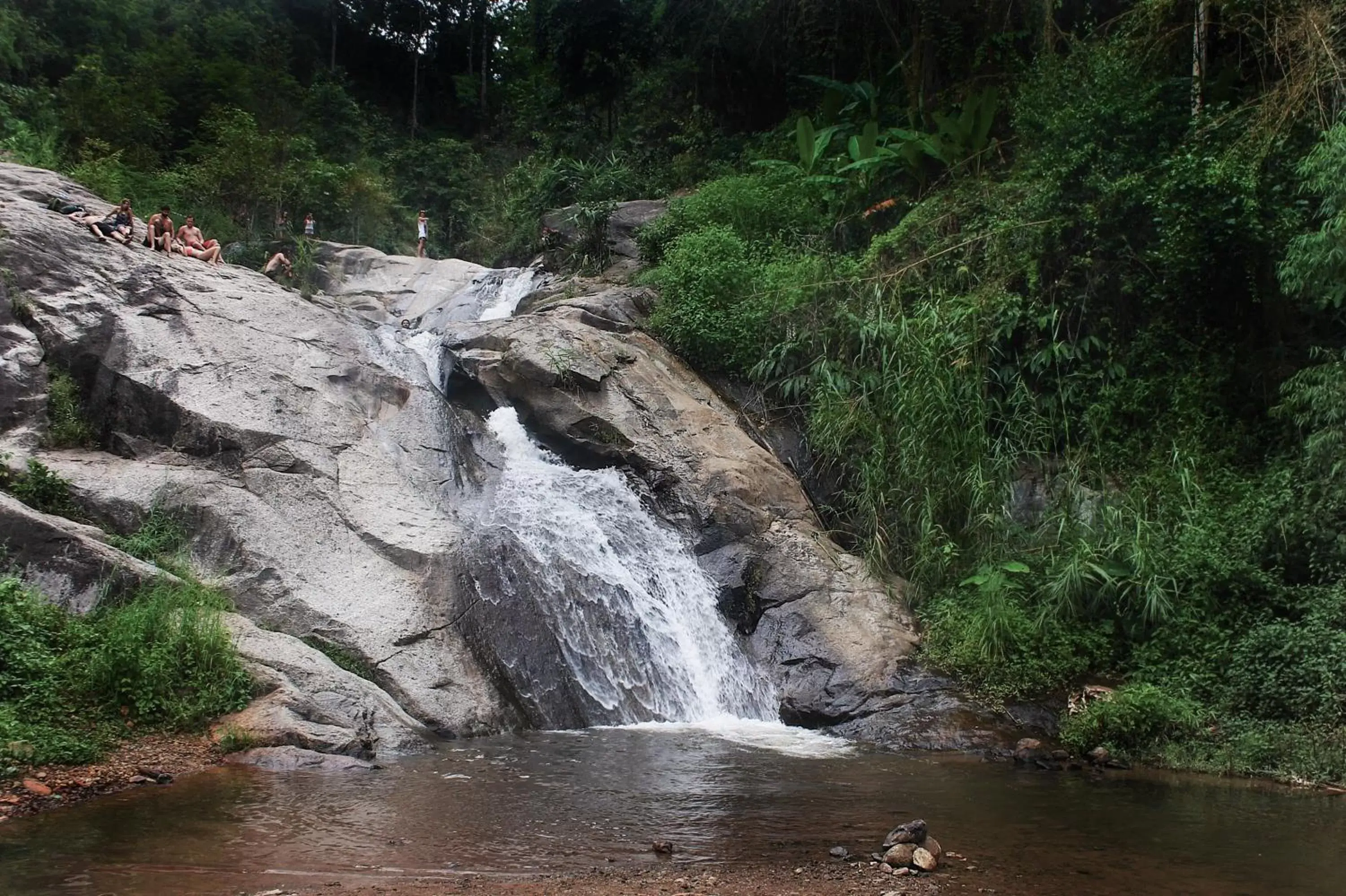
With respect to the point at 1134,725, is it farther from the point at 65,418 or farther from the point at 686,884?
the point at 65,418

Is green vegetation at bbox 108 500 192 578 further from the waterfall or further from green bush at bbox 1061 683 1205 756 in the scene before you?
the waterfall

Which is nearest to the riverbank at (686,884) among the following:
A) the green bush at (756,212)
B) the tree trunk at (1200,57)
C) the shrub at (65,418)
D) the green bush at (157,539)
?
the green bush at (157,539)

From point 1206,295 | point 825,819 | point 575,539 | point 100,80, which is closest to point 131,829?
point 825,819

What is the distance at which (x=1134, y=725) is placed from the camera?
9.93 m

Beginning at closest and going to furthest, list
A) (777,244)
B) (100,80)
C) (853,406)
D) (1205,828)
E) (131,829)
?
(131,829), (1205,828), (853,406), (777,244), (100,80)

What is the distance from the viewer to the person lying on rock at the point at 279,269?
19.9m

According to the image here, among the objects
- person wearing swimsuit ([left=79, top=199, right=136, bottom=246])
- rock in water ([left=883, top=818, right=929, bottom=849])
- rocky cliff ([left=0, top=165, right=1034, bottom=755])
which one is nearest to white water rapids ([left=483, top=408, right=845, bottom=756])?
rocky cliff ([left=0, top=165, right=1034, bottom=755])

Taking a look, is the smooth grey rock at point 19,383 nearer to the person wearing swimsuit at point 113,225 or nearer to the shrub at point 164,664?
the person wearing swimsuit at point 113,225

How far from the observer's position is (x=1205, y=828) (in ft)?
24.1

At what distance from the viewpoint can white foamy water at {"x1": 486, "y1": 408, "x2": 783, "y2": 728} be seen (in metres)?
11.7

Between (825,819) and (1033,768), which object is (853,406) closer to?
(1033,768)

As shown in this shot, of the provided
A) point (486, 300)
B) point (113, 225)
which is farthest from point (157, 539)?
point (486, 300)

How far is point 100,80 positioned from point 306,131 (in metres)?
6.60

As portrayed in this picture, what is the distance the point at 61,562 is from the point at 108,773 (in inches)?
110
